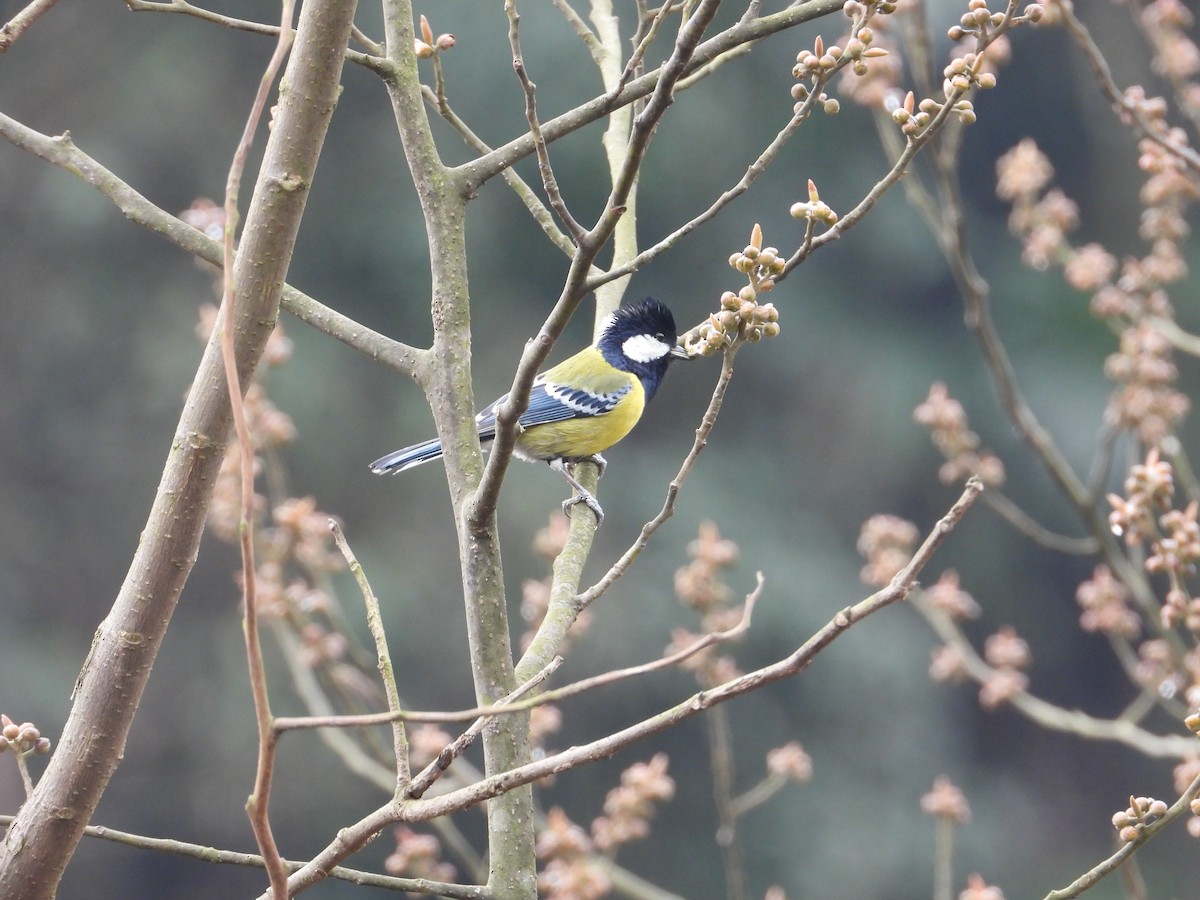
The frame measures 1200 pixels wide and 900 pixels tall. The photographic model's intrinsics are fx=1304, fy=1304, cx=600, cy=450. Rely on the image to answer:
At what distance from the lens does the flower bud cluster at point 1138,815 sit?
1126 mm

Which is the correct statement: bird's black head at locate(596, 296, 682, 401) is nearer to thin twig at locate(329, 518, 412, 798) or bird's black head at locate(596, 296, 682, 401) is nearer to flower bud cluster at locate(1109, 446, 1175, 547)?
flower bud cluster at locate(1109, 446, 1175, 547)

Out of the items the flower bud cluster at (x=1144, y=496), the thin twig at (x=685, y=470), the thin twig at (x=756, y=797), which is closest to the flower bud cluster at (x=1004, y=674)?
the thin twig at (x=756, y=797)

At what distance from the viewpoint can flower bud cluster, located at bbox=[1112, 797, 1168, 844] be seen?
1.13 m

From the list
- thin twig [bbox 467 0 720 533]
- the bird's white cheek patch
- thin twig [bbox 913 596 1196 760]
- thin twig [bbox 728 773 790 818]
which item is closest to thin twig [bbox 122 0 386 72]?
thin twig [bbox 467 0 720 533]

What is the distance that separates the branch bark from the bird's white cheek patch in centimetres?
237

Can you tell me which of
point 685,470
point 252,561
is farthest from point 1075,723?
point 252,561

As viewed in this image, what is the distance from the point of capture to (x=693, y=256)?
775 cm

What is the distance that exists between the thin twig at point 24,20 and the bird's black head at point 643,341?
2208 mm

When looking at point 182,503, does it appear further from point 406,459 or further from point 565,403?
point 565,403

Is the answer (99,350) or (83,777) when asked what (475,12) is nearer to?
(99,350)

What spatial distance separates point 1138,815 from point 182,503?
2.92 feet

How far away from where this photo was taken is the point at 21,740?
1.26 meters

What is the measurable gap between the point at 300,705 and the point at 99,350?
102 inches

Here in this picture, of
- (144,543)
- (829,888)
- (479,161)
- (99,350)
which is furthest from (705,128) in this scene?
(144,543)
